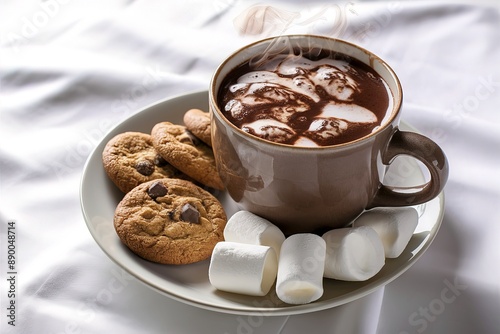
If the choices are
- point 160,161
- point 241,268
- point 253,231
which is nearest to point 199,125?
point 160,161

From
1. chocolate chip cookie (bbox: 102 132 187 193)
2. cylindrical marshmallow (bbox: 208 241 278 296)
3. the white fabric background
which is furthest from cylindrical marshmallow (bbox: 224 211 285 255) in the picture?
chocolate chip cookie (bbox: 102 132 187 193)

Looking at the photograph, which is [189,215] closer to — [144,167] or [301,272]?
[144,167]

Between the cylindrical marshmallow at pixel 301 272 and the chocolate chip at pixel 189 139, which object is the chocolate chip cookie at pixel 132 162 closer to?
the chocolate chip at pixel 189 139

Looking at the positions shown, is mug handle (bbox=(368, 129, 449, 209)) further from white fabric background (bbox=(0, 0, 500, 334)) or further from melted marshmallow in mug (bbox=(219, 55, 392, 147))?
white fabric background (bbox=(0, 0, 500, 334))

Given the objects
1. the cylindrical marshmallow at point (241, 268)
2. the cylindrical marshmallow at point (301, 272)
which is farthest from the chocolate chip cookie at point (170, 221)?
the cylindrical marshmallow at point (301, 272)

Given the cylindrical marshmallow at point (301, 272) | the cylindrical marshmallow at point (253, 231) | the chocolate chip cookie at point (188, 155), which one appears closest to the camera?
the cylindrical marshmallow at point (301, 272)

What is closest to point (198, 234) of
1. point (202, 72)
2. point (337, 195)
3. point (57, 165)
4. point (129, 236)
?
point (129, 236)
